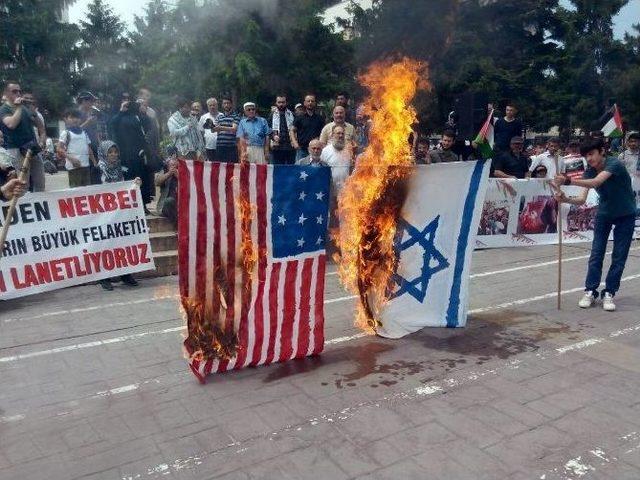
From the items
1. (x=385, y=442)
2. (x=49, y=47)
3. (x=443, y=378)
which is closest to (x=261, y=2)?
(x=443, y=378)

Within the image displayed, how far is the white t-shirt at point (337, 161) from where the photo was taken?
8.87 metres

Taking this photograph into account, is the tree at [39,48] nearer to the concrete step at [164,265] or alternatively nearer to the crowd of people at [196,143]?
the crowd of people at [196,143]

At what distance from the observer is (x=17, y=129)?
8.59 meters

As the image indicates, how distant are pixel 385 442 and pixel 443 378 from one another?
1188 millimetres

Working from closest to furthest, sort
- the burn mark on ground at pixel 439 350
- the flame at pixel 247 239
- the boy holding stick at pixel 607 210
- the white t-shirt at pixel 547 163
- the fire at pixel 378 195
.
A: the flame at pixel 247 239
the burn mark on ground at pixel 439 350
the fire at pixel 378 195
the boy holding stick at pixel 607 210
the white t-shirt at pixel 547 163

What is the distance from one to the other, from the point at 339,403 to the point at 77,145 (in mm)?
7197

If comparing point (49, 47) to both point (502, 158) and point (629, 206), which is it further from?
point (629, 206)

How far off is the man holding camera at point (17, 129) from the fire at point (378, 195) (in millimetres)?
5663

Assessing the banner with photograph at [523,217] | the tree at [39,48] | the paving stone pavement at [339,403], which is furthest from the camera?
the tree at [39,48]

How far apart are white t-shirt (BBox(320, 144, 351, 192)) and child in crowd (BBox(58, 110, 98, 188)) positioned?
3951 millimetres

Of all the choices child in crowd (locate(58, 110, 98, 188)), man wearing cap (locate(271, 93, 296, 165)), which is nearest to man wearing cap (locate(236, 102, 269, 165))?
man wearing cap (locate(271, 93, 296, 165))

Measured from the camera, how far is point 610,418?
396cm

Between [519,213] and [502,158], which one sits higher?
[502,158]

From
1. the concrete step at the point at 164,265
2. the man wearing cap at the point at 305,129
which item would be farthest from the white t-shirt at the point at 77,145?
the man wearing cap at the point at 305,129
